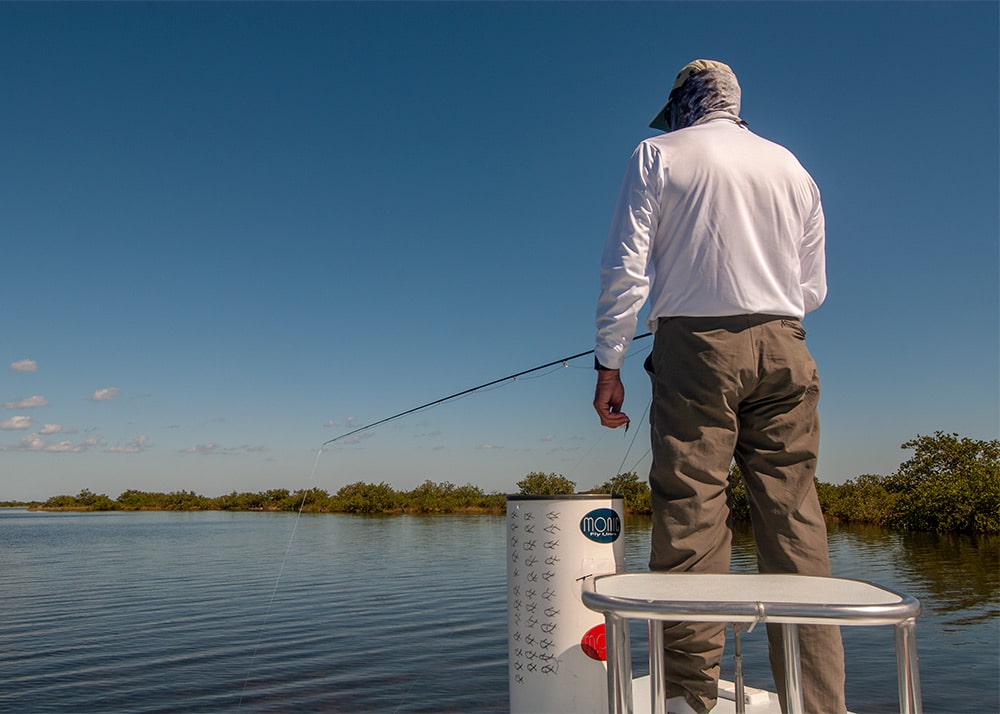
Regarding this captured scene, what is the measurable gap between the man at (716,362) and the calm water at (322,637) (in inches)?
150

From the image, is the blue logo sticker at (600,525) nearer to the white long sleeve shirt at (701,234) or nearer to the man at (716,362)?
the man at (716,362)

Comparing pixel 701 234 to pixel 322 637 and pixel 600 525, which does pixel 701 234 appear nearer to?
pixel 600 525

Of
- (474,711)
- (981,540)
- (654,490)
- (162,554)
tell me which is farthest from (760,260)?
(981,540)

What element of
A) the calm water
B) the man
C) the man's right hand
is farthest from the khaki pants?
the calm water

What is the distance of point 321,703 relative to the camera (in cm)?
534

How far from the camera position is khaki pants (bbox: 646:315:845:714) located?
1947 millimetres

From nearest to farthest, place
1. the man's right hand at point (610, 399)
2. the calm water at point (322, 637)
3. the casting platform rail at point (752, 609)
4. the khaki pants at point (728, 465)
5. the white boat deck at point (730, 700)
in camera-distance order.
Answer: the casting platform rail at point (752, 609) → the khaki pants at point (728, 465) → the man's right hand at point (610, 399) → the white boat deck at point (730, 700) → the calm water at point (322, 637)

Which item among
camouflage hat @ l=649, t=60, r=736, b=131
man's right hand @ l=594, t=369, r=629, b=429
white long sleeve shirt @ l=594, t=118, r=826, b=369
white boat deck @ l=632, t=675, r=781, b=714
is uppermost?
camouflage hat @ l=649, t=60, r=736, b=131

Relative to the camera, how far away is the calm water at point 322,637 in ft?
18.8

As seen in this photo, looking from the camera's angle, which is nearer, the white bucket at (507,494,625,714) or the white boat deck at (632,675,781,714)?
the white bucket at (507,494,625,714)

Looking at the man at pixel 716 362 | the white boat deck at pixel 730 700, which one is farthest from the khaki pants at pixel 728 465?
the white boat deck at pixel 730 700

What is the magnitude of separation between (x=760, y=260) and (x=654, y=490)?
76 cm

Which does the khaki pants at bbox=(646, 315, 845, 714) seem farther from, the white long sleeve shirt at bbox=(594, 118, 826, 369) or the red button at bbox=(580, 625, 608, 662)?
the red button at bbox=(580, 625, 608, 662)

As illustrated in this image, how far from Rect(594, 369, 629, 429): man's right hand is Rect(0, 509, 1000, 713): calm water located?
381 centimetres
